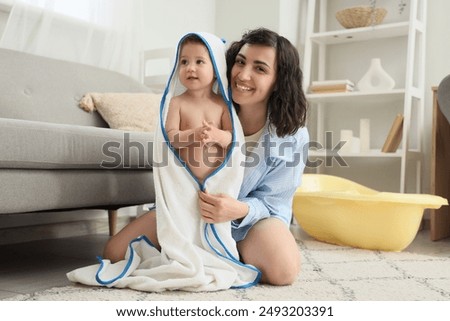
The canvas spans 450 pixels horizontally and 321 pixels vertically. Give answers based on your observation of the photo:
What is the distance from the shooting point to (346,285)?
1.37m

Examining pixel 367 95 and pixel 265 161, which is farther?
pixel 367 95

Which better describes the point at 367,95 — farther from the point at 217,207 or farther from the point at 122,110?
the point at 217,207

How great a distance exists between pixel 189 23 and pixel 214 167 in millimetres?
2117

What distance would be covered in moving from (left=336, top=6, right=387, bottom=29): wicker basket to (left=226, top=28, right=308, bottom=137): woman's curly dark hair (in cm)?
178

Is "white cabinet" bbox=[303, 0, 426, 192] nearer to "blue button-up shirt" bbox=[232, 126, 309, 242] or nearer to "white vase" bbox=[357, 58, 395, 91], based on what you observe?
"white vase" bbox=[357, 58, 395, 91]

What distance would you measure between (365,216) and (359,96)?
120 centimetres

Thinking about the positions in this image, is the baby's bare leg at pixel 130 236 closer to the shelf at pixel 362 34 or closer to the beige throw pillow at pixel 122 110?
the beige throw pillow at pixel 122 110

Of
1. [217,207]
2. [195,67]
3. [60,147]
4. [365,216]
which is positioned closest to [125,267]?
[217,207]

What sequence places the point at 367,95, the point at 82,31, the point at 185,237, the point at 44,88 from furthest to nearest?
the point at 367,95, the point at 82,31, the point at 44,88, the point at 185,237

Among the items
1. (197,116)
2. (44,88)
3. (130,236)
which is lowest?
(130,236)

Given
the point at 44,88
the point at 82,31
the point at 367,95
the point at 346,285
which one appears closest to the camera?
the point at 346,285

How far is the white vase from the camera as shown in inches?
117

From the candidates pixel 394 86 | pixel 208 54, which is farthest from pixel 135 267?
pixel 394 86
